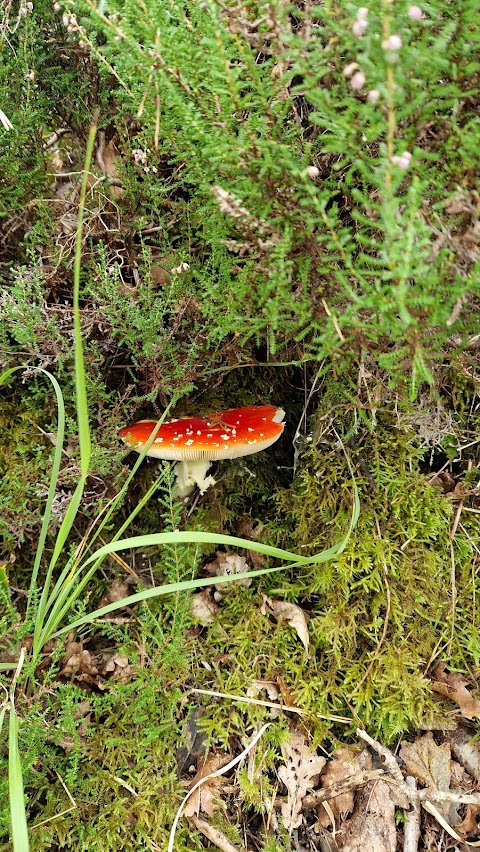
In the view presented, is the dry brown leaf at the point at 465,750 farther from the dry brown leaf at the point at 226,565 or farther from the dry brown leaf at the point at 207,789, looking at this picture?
the dry brown leaf at the point at 226,565

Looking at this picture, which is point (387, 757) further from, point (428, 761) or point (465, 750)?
point (465, 750)

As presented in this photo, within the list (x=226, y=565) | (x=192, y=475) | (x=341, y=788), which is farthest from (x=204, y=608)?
(x=341, y=788)

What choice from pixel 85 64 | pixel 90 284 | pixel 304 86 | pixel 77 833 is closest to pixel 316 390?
pixel 90 284

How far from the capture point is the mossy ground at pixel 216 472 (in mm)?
1797

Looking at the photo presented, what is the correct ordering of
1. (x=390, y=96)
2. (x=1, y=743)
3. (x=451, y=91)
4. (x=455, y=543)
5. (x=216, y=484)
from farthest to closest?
1. (x=216, y=484)
2. (x=455, y=543)
3. (x=1, y=743)
4. (x=451, y=91)
5. (x=390, y=96)

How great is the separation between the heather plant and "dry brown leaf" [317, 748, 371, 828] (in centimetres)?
132

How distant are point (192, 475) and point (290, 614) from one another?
65 centimetres

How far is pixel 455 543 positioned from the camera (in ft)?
7.11

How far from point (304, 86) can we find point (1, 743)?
199cm

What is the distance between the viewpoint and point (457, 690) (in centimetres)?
202

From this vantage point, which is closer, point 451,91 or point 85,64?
point 451,91

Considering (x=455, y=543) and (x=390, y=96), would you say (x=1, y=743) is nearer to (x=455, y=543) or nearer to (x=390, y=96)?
(x=455, y=543)

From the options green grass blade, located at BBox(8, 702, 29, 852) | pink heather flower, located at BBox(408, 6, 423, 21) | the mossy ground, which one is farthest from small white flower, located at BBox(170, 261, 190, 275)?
green grass blade, located at BBox(8, 702, 29, 852)

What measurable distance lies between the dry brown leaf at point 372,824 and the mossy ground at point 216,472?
0.19 m
